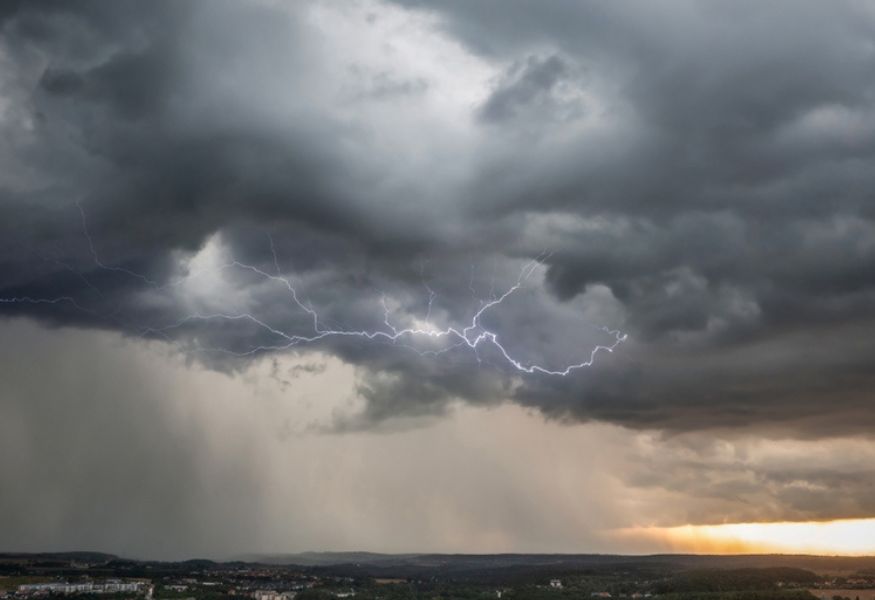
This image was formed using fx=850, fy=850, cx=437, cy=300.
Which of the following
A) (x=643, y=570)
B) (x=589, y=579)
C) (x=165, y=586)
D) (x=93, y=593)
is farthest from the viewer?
(x=643, y=570)

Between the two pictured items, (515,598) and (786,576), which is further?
(786,576)

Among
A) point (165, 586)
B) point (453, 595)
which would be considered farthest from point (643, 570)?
point (165, 586)

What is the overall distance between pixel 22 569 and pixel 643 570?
132 meters

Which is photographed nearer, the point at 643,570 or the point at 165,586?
the point at 165,586

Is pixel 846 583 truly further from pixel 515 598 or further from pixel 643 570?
pixel 515 598

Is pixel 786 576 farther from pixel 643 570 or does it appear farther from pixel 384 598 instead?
pixel 384 598

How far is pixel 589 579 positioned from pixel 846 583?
46.7 metres

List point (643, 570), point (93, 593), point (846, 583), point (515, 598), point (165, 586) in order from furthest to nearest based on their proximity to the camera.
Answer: point (643, 570)
point (846, 583)
point (165, 586)
point (515, 598)
point (93, 593)

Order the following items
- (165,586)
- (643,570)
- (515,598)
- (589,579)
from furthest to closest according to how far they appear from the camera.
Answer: (643,570)
(589,579)
(165,586)
(515,598)

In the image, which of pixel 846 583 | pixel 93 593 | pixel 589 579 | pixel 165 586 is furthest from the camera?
pixel 589 579

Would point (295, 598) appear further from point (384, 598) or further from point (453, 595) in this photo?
point (453, 595)

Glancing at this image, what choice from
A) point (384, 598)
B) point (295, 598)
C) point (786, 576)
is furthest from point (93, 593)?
point (786, 576)

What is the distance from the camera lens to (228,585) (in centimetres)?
14562

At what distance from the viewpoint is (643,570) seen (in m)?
198
